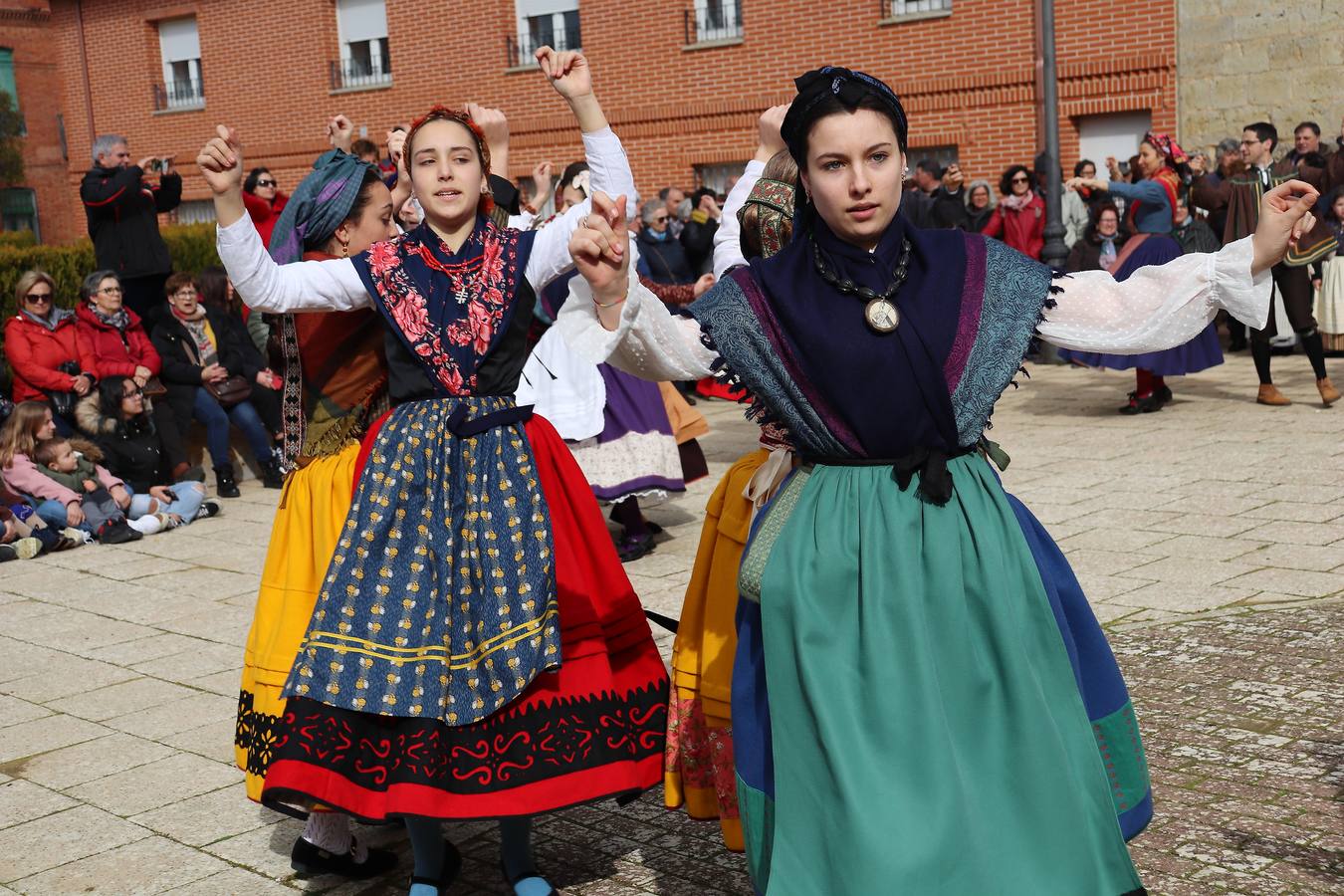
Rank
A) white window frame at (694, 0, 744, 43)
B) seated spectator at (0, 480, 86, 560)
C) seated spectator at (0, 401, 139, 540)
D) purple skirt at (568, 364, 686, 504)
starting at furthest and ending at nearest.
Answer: white window frame at (694, 0, 744, 43)
seated spectator at (0, 401, 139, 540)
seated spectator at (0, 480, 86, 560)
purple skirt at (568, 364, 686, 504)

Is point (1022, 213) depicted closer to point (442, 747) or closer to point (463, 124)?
point (463, 124)

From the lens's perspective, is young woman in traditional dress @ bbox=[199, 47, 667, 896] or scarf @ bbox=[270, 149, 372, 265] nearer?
young woman in traditional dress @ bbox=[199, 47, 667, 896]

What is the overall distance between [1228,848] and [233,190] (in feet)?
9.42

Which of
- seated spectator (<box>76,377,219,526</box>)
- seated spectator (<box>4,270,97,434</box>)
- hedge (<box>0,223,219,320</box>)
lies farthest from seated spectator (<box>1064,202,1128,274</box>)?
seated spectator (<box>4,270,97,434</box>)

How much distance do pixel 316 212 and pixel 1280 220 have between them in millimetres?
2426

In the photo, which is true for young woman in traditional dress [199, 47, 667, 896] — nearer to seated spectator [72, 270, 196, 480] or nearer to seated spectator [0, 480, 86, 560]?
seated spectator [0, 480, 86, 560]

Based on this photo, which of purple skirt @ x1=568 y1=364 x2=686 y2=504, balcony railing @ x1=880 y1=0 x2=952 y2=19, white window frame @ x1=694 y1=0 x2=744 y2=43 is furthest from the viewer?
white window frame @ x1=694 y1=0 x2=744 y2=43

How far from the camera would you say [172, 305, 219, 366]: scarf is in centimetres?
1052


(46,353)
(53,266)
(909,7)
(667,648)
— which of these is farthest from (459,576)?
(909,7)

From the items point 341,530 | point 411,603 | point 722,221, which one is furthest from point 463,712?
point 722,221

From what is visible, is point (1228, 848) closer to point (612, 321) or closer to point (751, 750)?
point (751, 750)

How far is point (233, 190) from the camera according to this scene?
3.71 metres

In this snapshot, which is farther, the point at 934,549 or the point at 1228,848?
the point at 1228,848

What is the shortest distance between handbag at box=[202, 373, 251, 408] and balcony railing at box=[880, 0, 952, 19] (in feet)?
33.5
